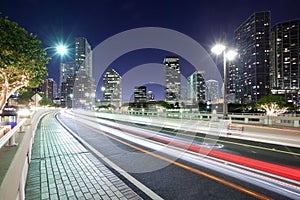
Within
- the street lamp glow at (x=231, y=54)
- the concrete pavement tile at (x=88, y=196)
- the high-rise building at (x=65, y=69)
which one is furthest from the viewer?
the high-rise building at (x=65, y=69)

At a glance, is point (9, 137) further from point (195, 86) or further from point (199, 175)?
point (195, 86)

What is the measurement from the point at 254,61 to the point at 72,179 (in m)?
206

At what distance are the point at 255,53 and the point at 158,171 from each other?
678 ft

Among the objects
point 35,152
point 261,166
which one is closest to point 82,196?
point 35,152

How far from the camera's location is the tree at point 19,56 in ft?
27.8

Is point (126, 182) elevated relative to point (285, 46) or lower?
lower

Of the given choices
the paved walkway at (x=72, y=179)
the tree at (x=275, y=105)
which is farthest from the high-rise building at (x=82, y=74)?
the paved walkway at (x=72, y=179)

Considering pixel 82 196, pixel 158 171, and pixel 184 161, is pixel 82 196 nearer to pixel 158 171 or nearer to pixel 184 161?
pixel 158 171

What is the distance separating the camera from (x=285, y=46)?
17012 cm

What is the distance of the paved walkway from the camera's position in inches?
158

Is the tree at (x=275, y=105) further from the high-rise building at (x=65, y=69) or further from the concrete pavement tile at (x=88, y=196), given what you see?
the high-rise building at (x=65, y=69)

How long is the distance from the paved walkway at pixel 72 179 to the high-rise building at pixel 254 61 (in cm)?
18844

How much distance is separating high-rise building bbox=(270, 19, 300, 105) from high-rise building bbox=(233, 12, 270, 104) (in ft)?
41.9

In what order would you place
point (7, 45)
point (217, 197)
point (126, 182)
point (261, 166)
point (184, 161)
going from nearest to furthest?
point (217, 197)
point (126, 182)
point (261, 166)
point (184, 161)
point (7, 45)
